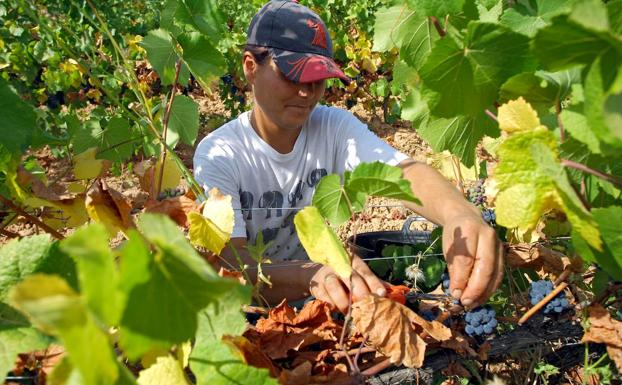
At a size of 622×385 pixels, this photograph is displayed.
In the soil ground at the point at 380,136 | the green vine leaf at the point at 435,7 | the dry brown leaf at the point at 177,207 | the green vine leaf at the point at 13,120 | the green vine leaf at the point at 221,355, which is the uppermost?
the green vine leaf at the point at 435,7

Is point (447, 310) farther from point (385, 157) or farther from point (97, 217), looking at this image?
point (385, 157)

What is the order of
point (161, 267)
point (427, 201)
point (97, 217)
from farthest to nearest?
point (427, 201) < point (97, 217) < point (161, 267)

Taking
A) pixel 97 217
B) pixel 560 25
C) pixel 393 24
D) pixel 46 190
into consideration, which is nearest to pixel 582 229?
pixel 560 25

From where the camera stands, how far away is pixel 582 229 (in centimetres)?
68

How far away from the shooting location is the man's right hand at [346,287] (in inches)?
38.4

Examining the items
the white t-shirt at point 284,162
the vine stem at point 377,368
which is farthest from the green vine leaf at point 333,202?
the white t-shirt at point 284,162

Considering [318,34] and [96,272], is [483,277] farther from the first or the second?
[318,34]

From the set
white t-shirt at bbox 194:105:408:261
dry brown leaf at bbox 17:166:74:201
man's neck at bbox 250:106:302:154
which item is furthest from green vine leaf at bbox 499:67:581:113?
man's neck at bbox 250:106:302:154

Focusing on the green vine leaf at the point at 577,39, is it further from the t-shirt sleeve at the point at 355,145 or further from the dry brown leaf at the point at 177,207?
the t-shirt sleeve at the point at 355,145

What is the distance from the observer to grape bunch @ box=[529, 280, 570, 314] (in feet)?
3.46

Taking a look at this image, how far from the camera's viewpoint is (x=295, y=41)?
6.01 ft

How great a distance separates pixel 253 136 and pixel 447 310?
3.99ft

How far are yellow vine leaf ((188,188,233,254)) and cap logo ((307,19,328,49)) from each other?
1.04 metres

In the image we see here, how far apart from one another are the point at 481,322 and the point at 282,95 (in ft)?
3.45
